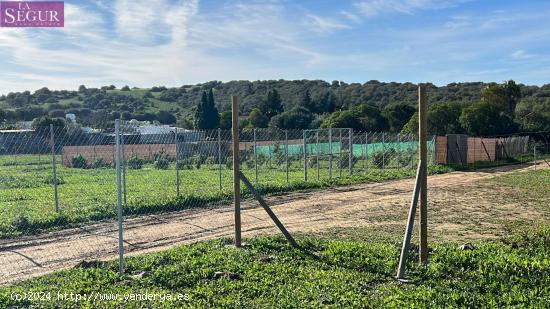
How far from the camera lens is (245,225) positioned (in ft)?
37.2

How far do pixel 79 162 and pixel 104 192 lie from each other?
1189 cm

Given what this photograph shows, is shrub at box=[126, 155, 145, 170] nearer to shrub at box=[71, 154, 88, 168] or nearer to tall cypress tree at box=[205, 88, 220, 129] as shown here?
shrub at box=[71, 154, 88, 168]

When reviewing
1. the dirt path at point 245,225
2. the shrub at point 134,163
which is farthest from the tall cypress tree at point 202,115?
the dirt path at point 245,225

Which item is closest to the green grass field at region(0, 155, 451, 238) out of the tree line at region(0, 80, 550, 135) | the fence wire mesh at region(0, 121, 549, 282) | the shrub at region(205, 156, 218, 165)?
the fence wire mesh at region(0, 121, 549, 282)

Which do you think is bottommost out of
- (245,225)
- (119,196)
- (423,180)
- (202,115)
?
(245,225)

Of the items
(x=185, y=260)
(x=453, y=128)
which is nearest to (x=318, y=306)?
(x=185, y=260)

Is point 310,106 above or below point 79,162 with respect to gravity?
above

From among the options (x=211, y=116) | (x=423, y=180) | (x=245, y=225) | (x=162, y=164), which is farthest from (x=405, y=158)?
(x=211, y=116)

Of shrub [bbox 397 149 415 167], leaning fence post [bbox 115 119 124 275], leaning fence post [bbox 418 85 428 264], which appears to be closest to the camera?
leaning fence post [bbox 115 119 124 275]

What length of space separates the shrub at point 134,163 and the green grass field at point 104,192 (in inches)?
11.8

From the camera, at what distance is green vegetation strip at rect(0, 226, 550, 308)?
5.62 m

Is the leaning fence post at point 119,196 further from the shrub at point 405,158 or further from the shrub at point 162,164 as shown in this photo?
the shrub at point 405,158

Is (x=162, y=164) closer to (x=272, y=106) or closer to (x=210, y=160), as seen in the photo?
(x=210, y=160)

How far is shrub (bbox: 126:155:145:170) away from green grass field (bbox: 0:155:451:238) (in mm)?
299
